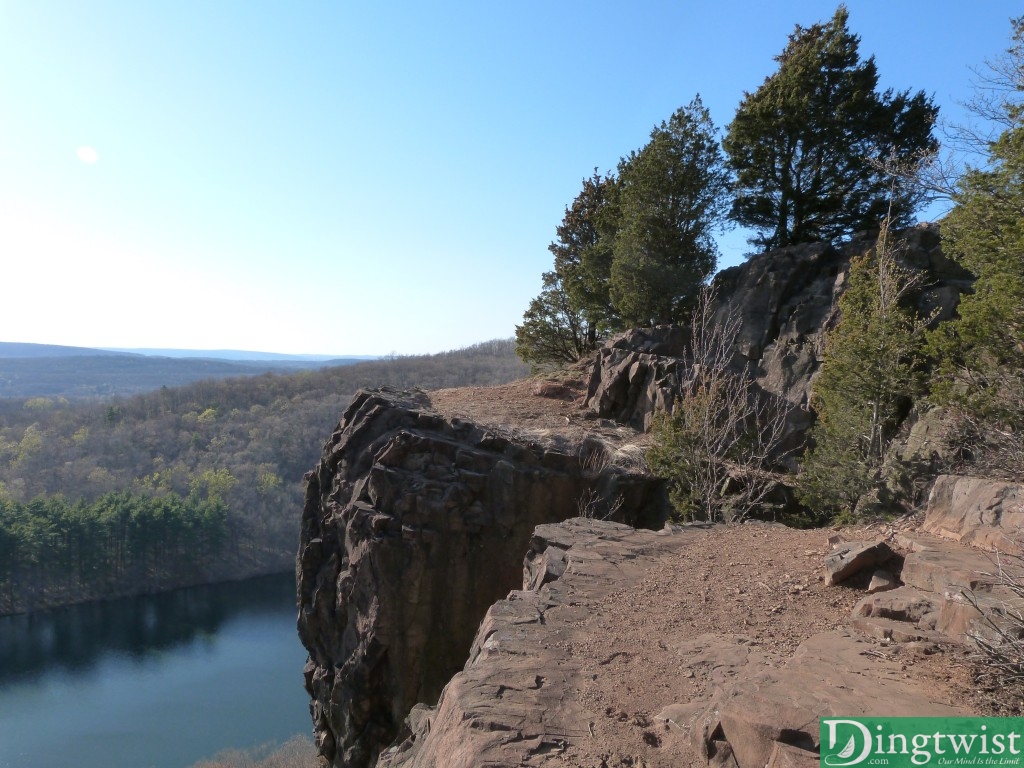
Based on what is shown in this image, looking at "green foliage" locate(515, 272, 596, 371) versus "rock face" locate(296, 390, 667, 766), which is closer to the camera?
"rock face" locate(296, 390, 667, 766)

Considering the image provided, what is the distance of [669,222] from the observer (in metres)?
18.3

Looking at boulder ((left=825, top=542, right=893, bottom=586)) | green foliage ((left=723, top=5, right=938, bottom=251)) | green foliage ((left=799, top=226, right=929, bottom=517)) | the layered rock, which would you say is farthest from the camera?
green foliage ((left=723, top=5, right=938, bottom=251))

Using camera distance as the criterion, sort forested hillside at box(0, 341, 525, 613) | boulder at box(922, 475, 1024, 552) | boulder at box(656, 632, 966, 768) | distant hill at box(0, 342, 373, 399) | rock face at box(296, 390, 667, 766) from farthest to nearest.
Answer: distant hill at box(0, 342, 373, 399)
forested hillside at box(0, 341, 525, 613)
rock face at box(296, 390, 667, 766)
boulder at box(922, 475, 1024, 552)
boulder at box(656, 632, 966, 768)

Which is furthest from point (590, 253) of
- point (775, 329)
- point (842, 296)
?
point (842, 296)

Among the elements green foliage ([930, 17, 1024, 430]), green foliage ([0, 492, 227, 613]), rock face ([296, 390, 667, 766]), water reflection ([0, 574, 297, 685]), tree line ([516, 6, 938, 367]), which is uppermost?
tree line ([516, 6, 938, 367])

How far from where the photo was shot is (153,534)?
36781 millimetres

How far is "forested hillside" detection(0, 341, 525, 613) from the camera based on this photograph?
114ft

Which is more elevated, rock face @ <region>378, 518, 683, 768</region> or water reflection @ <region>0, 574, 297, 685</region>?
rock face @ <region>378, 518, 683, 768</region>

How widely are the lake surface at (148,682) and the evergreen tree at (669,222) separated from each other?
19202mm

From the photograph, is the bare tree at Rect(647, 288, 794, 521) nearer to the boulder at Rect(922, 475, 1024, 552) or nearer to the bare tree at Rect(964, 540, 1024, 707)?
the boulder at Rect(922, 475, 1024, 552)

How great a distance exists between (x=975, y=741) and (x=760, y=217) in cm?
1723

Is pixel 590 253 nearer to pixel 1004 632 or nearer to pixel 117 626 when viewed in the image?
pixel 1004 632

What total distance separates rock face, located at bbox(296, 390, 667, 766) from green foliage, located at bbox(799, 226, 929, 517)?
3850 mm

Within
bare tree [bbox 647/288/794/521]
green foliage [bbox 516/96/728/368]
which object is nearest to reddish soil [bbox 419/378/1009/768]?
bare tree [bbox 647/288/794/521]
